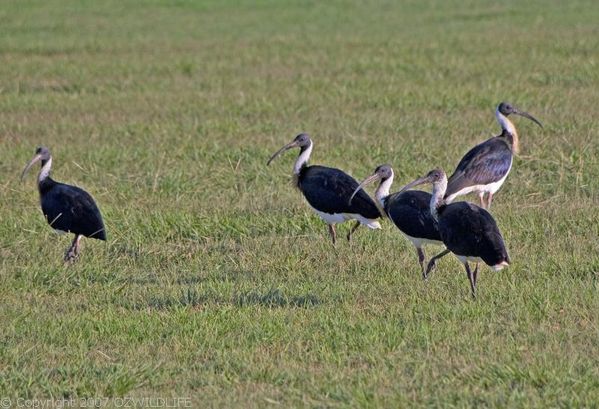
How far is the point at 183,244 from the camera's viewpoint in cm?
983

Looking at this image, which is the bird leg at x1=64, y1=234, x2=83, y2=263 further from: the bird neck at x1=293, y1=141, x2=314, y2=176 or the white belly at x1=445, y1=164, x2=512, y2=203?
the white belly at x1=445, y1=164, x2=512, y2=203

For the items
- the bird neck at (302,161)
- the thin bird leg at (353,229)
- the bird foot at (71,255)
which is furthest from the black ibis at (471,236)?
the bird neck at (302,161)

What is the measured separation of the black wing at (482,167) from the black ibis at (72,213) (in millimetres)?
2920

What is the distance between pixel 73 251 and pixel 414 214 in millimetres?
2564

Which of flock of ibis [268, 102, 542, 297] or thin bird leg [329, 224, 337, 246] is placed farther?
thin bird leg [329, 224, 337, 246]

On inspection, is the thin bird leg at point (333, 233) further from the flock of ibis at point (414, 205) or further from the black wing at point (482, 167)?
the black wing at point (482, 167)

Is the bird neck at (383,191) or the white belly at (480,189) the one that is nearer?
the bird neck at (383,191)

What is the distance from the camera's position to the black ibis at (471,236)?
7.38 m

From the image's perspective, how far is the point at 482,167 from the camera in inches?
414

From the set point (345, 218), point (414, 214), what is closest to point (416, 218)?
point (414, 214)

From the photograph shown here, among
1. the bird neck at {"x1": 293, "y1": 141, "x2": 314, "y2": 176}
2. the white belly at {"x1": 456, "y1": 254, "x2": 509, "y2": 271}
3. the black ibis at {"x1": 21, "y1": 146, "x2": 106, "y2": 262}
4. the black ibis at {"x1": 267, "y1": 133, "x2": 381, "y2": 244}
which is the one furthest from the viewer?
the bird neck at {"x1": 293, "y1": 141, "x2": 314, "y2": 176}

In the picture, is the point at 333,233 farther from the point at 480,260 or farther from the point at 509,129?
the point at 509,129

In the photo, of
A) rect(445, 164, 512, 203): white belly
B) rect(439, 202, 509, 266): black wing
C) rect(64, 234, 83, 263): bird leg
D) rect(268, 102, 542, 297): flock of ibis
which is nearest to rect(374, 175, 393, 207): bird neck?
rect(268, 102, 542, 297): flock of ibis

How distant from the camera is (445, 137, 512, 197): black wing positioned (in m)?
10.4
